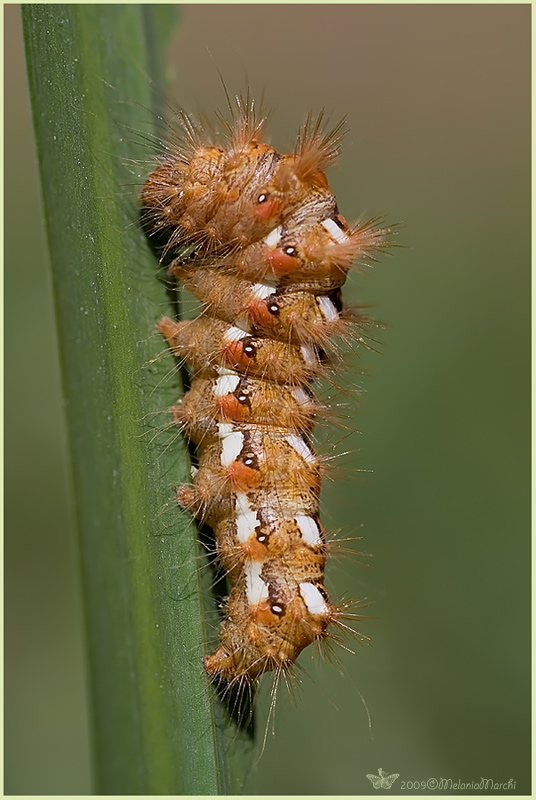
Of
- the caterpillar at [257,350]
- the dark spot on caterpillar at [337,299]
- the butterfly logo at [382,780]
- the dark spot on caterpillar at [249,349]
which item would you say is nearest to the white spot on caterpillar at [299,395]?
the caterpillar at [257,350]

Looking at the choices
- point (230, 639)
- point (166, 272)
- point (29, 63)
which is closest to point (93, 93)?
point (29, 63)

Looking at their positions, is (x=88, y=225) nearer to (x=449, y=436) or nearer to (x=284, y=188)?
(x=284, y=188)

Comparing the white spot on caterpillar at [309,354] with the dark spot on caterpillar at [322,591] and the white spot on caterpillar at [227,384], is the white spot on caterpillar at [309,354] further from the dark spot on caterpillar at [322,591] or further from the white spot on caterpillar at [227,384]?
the dark spot on caterpillar at [322,591]

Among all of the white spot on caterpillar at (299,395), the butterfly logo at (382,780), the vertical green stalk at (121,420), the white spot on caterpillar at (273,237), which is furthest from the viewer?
the butterfly logo at (382,780)

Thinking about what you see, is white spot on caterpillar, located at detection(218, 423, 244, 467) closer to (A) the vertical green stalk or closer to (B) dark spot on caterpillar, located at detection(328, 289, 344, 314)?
(A) the vertical green stalk

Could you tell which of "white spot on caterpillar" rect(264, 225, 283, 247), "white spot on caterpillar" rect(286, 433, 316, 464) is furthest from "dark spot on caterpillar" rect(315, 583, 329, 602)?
"white spot on caterpillar" rect(264, 225, 283, 247)
